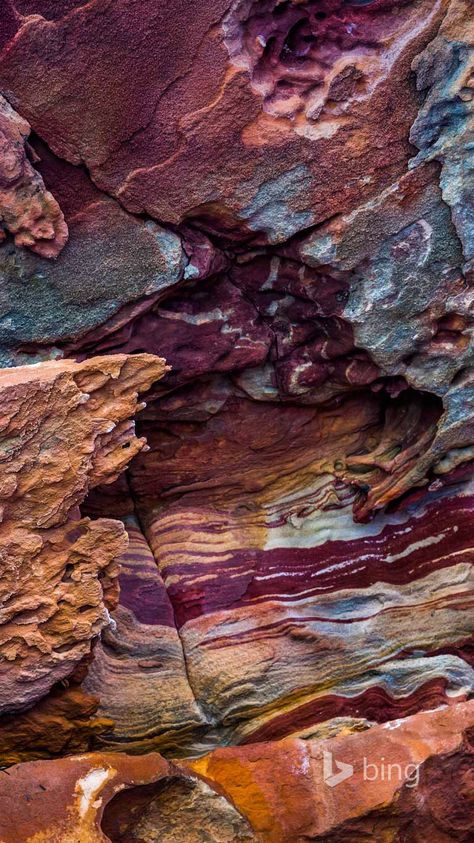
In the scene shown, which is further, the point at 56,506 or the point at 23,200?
the point at 23,200

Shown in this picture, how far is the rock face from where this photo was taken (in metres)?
3.41

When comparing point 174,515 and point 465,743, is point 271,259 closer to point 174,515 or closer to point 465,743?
point 174,515

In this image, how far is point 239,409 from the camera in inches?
178

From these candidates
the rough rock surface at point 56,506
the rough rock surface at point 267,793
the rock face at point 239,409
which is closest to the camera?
the rough rock surface at point 267,793

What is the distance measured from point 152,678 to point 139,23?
2.77 metres

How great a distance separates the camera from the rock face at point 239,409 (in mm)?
3414

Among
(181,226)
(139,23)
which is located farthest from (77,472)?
(139,23)

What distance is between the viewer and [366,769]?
11.4ft

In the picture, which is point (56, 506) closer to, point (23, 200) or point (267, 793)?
point (23, 200)
